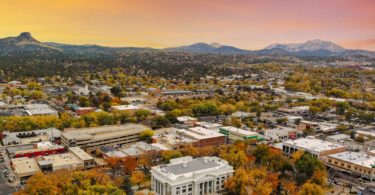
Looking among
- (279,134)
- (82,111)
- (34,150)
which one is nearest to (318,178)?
(279,134)

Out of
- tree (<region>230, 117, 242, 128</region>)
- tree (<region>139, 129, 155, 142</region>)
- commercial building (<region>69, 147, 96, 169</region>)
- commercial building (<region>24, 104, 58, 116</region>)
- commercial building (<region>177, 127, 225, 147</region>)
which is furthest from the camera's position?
commercial building (<region>24, 104, 58, 116</region>)

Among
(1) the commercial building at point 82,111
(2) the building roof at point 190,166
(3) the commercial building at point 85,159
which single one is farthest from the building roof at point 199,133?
(1) the commercial building at point 82,111

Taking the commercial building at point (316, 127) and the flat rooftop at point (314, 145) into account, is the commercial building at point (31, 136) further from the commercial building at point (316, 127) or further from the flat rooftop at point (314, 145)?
the commercial building at point (316, 127)

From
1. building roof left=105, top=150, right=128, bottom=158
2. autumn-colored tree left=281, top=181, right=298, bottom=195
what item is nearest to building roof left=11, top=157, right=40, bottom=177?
building roof left=105, top=150, right=128, bottom=158

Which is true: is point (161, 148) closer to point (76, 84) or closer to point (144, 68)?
point (76, 84)

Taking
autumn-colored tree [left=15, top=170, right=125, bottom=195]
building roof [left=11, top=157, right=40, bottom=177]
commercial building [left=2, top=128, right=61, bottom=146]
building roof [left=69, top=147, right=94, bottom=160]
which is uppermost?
autumn-colored tree [left=15, top=170, right=125, bottom=195]

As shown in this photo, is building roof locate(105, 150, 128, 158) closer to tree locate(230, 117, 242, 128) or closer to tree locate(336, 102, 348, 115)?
tree locate(230, 117, 242, 128)

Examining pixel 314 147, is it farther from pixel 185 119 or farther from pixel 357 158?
pixel 185 119
